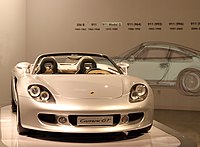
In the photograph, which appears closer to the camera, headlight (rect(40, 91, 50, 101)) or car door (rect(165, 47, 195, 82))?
headlight (rect(40, 91, 50, 101))

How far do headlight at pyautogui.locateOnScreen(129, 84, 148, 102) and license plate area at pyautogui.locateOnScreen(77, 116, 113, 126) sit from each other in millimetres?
285

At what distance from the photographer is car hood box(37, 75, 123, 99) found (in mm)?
2809

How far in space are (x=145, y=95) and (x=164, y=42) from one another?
3.84m

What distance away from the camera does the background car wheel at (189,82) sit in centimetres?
658

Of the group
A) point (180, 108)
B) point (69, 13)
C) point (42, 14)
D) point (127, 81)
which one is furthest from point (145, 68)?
point (127, 81)

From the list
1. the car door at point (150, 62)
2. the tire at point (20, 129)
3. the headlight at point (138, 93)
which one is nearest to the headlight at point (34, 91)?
the tire at point (20, 129)

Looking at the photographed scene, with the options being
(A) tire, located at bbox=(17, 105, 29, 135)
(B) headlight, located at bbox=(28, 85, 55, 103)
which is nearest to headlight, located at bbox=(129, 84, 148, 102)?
(B) headlight, located at bbox=(28, 85, 55, 103)

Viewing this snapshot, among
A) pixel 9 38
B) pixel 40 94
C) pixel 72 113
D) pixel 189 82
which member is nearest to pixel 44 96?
pixel 40 94

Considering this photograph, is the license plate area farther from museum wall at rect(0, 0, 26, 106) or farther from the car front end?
museum wall at rect(0, 0, 26, 106)

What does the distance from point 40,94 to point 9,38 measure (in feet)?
12.4

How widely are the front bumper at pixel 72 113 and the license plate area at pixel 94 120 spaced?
19mm

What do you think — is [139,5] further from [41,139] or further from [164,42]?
[41,139]

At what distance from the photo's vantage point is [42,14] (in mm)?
7020

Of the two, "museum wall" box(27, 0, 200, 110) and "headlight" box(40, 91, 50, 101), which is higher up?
"museum wall" box(27, 0, 200, 110)
